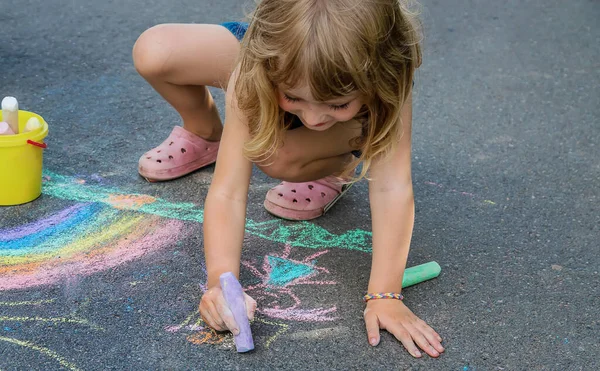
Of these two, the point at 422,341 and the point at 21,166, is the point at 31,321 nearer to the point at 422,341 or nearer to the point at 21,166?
the point at 21,166

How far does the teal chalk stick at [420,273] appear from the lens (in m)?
2.26

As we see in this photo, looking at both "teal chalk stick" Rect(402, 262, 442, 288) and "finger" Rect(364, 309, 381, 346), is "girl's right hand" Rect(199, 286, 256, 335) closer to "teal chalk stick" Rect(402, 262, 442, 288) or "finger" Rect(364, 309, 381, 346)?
"finger" Rect(364, 309, 381, 346)

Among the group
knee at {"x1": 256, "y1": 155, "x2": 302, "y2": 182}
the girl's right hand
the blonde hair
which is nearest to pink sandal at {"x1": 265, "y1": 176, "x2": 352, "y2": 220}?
knee at {"x1": 256, "y1": 155, "x2": 302, "y2": 182}

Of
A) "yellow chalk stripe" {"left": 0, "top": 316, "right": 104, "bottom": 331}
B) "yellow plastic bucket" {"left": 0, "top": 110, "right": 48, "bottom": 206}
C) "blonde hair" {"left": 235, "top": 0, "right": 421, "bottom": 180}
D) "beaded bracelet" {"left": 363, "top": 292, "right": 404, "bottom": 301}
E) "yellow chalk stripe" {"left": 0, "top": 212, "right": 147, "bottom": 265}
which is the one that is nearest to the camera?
"blonde hair" {"left": 235, "top": 0, "right": 421, "bottom": 180}

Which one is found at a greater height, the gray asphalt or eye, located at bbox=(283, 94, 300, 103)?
eye, located at bbox=(283, 94, 300, 103)

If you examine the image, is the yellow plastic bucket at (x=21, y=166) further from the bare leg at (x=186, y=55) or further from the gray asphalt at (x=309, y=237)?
the bare leg at (x=186, y=55)

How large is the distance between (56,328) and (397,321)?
853 mm

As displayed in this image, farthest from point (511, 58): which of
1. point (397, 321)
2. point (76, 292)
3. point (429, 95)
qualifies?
point (76, 292)

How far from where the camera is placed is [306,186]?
262 centimetres

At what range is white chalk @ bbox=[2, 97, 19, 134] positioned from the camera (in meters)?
2.37

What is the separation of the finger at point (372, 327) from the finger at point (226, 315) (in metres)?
0.35

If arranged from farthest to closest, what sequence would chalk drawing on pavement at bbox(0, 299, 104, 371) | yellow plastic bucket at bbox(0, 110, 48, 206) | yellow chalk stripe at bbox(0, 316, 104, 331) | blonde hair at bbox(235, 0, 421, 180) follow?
yellow plastic bucket at bbox(0, 110, 48, 206), yellow chalk stripe at bbox(0, 316, 104, 331), chalk drawing on pavement at bbox(0, 299, 104, 371), blonde hair at bbox(235, 0, 421, 180)

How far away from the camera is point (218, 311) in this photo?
193 centimetres

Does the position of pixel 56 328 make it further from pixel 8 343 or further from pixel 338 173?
pixel 338 173
